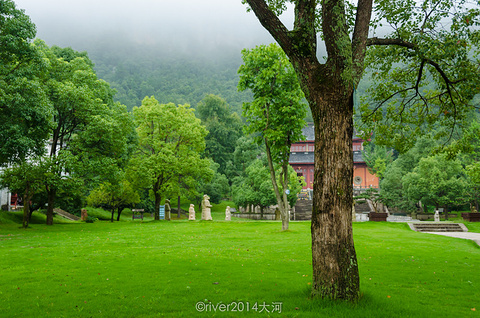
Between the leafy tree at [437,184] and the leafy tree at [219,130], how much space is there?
28016 millimetres

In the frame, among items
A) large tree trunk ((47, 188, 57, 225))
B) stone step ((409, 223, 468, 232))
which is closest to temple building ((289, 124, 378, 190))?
stone step ((409, 223, 468, 232))

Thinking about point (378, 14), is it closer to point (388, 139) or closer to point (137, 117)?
point (388, 139)

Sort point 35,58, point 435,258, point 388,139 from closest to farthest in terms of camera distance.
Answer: point 435,258, point 388,139, point 35,58

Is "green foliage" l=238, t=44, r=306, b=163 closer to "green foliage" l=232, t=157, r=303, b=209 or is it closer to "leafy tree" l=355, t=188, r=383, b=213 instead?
"green foliage" l=232, t=157, r=303, b=209

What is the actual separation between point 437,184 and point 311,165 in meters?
25.8

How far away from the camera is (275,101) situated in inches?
672

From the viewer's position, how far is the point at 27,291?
565 centimetres

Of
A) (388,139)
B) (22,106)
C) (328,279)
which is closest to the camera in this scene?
(328,279)

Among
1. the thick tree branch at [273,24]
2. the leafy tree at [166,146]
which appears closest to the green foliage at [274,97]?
the thick tree branch at [273,24]

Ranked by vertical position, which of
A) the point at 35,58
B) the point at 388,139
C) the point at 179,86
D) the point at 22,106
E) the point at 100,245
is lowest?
the point at 100,245

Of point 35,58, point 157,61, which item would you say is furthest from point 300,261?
point 157,61

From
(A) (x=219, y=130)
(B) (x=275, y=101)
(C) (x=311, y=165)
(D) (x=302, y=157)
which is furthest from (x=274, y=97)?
(D) (x=302, y=157)

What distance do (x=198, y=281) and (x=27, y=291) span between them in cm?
269

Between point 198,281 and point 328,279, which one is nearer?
point 328,279
